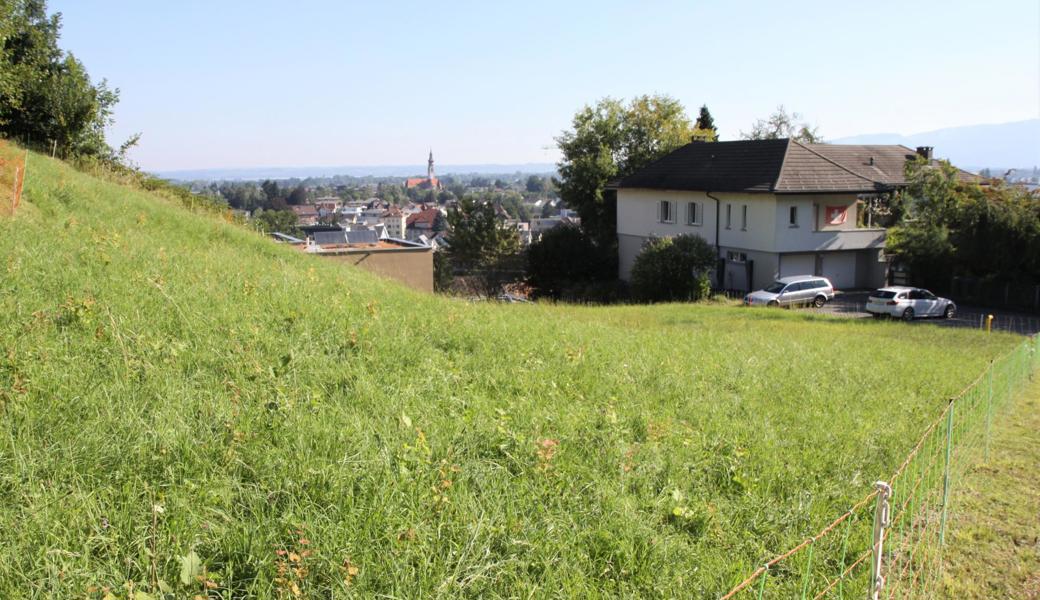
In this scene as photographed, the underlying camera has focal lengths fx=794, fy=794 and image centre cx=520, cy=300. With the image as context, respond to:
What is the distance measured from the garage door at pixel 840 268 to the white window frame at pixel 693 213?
6510 millimetres

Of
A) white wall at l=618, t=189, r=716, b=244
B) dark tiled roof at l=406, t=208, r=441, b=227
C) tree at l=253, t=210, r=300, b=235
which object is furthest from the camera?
dark tiled roof at l=406, t=208, r=441, b=227

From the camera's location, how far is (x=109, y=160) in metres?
24.6

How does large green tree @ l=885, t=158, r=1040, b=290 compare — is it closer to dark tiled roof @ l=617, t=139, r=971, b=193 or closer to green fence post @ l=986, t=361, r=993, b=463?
dark tiled roof @ l=617, t=139, r=971, b=193

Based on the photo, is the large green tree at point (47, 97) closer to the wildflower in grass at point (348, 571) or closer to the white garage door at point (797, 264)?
the wildflower in grass at point (348, 571)

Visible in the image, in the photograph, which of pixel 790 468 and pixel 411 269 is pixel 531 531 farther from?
pixel 411 269

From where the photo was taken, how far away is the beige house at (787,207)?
34.9 meters

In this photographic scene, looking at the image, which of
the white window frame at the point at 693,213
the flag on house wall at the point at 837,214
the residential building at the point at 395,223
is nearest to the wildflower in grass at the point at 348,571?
the flag on house wall at the point at 837,214

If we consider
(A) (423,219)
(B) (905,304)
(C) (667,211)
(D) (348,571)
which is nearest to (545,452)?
(D) (348,571)

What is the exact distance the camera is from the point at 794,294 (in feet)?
99.8

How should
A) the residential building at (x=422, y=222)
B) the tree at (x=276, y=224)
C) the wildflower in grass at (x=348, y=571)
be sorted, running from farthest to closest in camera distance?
1. the residential building at (x=422, y=222)
2. the tree at (x=276, y=224)
3. the wildflower in grass at (x=348, y=571)

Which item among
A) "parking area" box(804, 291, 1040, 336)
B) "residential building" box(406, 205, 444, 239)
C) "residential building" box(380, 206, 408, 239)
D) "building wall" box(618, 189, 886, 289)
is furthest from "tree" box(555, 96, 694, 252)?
"residential building" box(380, 206, 408, 239)

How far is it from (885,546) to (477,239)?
4888 cm

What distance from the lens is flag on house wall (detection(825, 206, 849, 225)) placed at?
35.2 meters

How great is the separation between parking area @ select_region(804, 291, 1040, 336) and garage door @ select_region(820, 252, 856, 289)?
2402 millimetres
